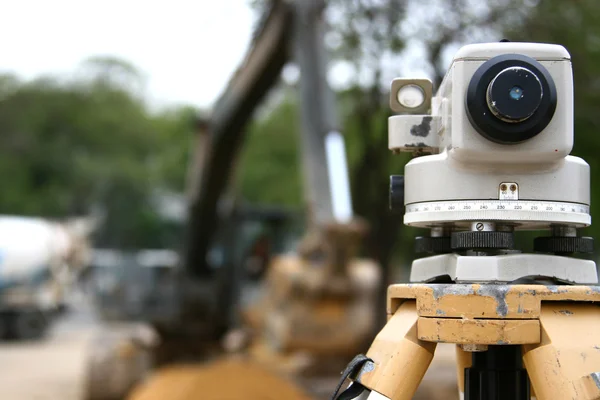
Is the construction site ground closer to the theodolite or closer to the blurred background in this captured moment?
the blurred background

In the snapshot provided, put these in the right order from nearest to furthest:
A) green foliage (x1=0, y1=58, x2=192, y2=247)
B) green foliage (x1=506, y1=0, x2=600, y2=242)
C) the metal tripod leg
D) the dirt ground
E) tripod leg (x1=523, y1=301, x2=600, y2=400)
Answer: tripod leg (x1=523, y1=301, x2=600, y2=400) → the metal tripod leg → green foliage (x1=506, y1=0, x2=600, y2=242) → the dirt ground → green foliage (x1=0, y1=58, x2=192, y2=247)

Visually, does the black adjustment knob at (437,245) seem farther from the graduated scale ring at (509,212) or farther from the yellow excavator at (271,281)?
the yellow excavator at (271,281)

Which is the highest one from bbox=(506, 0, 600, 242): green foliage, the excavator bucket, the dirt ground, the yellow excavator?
bbox=(506, 0, 600, 242): green foliage

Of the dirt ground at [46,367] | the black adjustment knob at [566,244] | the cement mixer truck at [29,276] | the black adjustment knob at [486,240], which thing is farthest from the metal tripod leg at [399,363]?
the cement mixer truck at [29,276]

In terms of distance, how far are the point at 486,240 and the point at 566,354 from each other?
249 mm

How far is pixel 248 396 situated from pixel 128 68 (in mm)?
31296

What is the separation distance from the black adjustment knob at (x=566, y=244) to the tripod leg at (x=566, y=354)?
0.13m

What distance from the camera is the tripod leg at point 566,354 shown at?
1451mm

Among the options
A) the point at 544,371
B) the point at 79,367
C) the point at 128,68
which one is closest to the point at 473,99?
the point at 544,371

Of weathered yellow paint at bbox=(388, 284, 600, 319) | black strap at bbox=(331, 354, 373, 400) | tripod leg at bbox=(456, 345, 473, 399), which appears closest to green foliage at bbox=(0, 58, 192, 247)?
tripod leg at bbox=(456, 345, 473, 399)

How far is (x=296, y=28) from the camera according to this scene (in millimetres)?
5328

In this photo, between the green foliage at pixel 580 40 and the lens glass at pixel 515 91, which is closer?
the lens glass at pixel 515 91

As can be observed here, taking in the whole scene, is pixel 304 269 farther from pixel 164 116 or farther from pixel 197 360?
pixel 164 116

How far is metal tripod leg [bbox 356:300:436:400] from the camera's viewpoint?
62.6 inches
